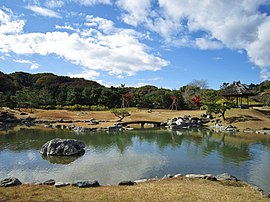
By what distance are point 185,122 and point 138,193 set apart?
33752 mm

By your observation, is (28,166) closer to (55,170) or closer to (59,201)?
(55,170)

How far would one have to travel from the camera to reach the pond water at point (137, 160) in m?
15.7

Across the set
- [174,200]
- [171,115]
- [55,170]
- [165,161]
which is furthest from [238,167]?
[171,115]

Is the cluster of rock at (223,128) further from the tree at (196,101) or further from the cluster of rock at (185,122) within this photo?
the tree at (196,101)

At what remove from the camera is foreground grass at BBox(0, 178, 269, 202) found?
→ 9750 mm

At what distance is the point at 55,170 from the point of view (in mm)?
16828

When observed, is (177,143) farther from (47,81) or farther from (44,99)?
(47,81)

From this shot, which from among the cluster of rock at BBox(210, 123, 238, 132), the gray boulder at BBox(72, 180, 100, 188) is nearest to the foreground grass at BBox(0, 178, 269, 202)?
the gray boulder at BBox(72, 180, 100, 188)

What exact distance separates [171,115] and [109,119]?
11.6 meters

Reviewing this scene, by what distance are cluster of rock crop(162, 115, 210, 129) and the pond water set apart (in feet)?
42.4

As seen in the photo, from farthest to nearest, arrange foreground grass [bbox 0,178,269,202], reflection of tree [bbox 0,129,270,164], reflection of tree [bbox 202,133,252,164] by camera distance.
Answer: reflection of tree [bbox 0,129,270,164] < reflection of tree [bbox 202,133,252,164] < foreground grass [bbox 0,178,269,202]

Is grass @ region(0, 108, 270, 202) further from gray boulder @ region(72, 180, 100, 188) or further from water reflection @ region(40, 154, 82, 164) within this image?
water reflection @ region(40, 154, 82, 164)

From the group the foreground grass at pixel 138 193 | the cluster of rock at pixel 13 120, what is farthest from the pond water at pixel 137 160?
the cluster of rock at pixel 13 120

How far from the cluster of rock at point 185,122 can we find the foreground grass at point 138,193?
30.5 m
